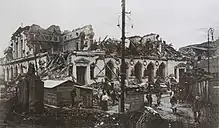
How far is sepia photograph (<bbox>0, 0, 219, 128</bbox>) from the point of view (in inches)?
53.9

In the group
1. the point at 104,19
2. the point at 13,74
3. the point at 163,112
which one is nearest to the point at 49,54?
the point at 13,74

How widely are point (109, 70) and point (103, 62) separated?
1.7 inches

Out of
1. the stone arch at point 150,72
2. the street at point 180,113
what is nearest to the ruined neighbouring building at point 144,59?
the stone arch at point 150,72

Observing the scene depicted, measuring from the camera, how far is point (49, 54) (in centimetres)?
137

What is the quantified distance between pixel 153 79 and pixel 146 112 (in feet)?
0.50

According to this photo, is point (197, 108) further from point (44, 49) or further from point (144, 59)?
point (44, 49)

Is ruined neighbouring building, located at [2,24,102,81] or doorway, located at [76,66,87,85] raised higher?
ruined neighbouring building, located at [2,24,102,81]

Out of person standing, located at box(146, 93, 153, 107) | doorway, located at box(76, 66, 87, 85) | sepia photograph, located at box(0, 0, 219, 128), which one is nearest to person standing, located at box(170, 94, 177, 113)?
sepia photograph, located at box(0, 0, 219, 128)

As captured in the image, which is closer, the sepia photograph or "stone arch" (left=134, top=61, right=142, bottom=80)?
the sepia photograph

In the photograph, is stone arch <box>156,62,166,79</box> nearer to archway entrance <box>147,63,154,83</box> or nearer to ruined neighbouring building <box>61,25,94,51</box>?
archway entrance <box>147,63,154,83</box>

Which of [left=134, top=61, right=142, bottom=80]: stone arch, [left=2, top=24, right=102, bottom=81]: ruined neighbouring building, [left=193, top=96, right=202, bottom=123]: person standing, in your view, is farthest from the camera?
[left=193, top=96, right=202, bottom=123]: person standing

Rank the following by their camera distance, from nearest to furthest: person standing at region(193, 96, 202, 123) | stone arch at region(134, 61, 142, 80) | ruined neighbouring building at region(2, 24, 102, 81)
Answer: ruined neighbouring building at region(2, 24, 102, 81) < stone arch at region(134, 61, 142, 80) < person standing at region(193, 96, 202, 123)

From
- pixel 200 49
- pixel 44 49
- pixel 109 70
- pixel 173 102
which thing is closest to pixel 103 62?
pixel 109 70

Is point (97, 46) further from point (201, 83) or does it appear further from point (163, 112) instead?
point (201, 83)
